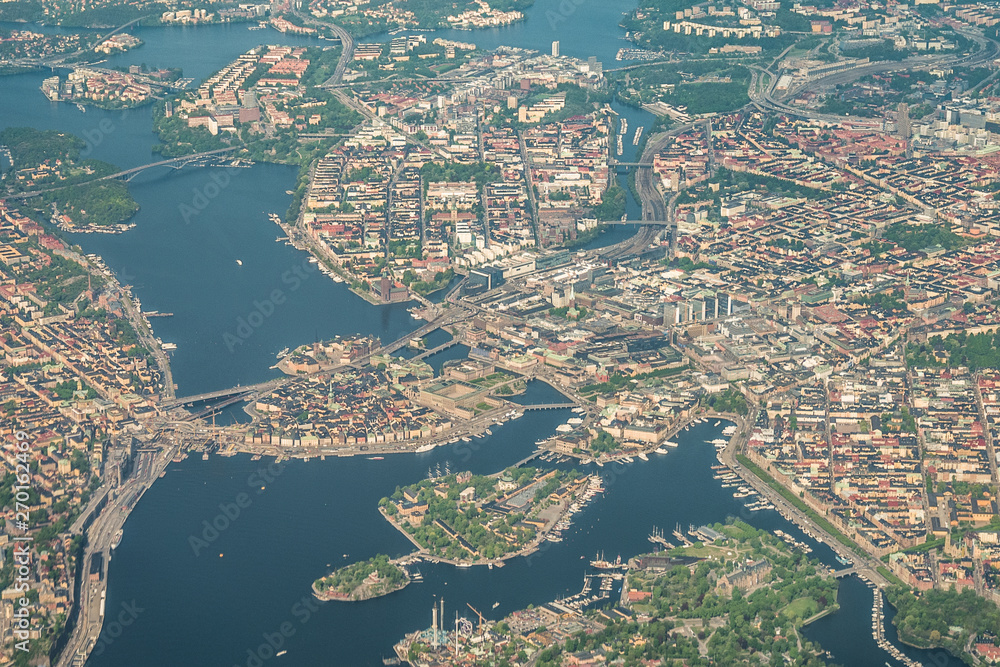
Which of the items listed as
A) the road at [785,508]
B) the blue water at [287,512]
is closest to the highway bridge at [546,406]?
the blue water at [287,512]

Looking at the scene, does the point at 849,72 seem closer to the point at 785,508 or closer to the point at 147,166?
the point at 147,166

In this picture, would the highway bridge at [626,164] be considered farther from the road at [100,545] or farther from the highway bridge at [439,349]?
the road at [100,545]

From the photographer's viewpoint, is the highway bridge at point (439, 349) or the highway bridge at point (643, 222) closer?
the highway bridge at point (439, 349)

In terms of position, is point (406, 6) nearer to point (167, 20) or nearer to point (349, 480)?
point (167, 20)

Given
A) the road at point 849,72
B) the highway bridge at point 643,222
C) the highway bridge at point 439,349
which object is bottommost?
the road at point 849,72

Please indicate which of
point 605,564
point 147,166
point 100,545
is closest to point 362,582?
point 605,564

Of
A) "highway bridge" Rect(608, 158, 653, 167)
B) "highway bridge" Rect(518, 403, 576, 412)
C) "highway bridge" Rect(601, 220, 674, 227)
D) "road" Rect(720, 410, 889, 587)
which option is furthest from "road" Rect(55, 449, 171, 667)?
"highway bridge" Rect(608, 158, 653, 167)

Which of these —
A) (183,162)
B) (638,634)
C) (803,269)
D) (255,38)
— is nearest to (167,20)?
(255,38)

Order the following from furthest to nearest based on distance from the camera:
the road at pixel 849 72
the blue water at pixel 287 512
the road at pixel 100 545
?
the road at pixel 849 72 < the blue water at pixel 287 512 < the road at pixel 100 545

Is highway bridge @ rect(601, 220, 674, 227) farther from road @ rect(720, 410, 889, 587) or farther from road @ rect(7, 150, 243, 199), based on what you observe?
road @ rect(720, 410, 889, 587)

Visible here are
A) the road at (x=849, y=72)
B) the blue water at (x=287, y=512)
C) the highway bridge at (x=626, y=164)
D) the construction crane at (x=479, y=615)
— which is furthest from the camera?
the road at (x=849, y=72)
